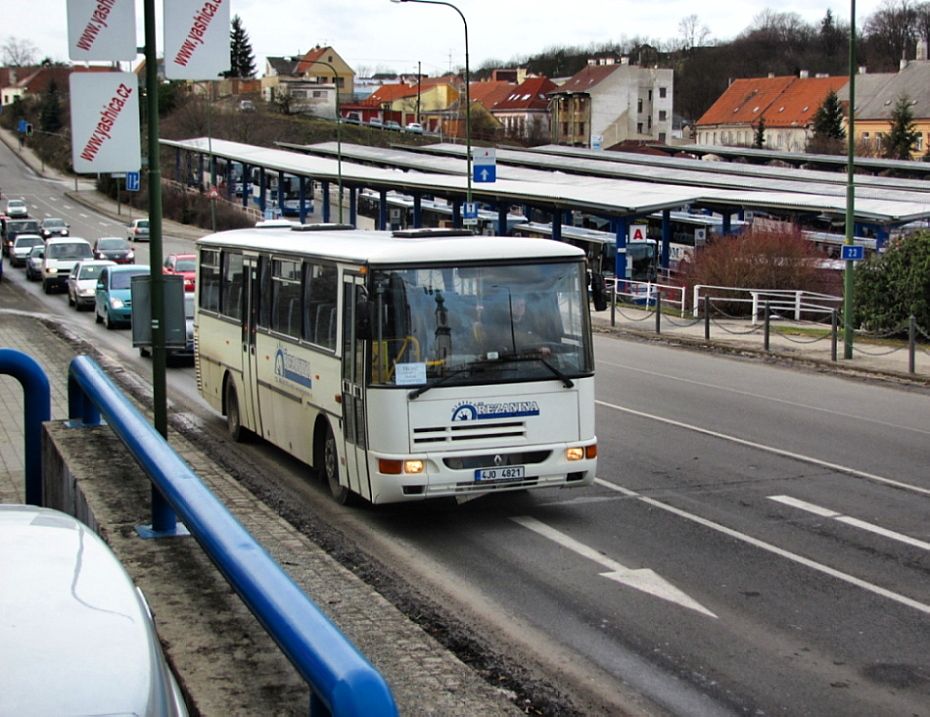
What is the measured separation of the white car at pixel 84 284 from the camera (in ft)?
132

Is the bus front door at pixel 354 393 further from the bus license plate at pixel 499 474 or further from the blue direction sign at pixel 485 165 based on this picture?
the blue direction sign at pixel 485 165

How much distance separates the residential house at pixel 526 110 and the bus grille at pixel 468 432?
532 feet

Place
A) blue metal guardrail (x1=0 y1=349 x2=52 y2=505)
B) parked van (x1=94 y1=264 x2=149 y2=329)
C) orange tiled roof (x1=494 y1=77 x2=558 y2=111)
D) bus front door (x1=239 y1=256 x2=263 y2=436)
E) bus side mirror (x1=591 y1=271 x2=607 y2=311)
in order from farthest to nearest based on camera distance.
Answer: orange tiled roof (x1=494 y1=77 x2=558 y2=111) → parked van (x1=94 y1=264 x2=149 y2=329) → bus front door (x1=239 y1=256 x2=263 y2=436) → bus side mirror (x1=591 y1=271 x2=607 y2=311) → blue metal guardrail (x1=0 y1=349 x2=52 y2=505)

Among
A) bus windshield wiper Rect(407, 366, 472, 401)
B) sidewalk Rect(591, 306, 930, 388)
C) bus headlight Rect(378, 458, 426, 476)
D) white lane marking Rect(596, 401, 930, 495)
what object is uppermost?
bus windshield wiper Rect(407, 366, 472, 401)

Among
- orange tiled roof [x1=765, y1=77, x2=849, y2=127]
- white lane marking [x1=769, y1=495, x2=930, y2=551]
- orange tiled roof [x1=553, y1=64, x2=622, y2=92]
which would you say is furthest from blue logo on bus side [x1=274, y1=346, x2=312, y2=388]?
orange tiled roof [x1=553, y1=64, x2=622, y2=92]

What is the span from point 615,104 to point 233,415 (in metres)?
144

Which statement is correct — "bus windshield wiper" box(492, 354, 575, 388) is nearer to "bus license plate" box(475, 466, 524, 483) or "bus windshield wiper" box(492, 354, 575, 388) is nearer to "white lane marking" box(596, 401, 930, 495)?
"bus license plate" box(475, 466, 524, 483)

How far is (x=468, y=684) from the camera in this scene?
6.54 m

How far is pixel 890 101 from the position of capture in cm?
12762

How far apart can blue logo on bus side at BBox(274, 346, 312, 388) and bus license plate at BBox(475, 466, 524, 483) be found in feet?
8.22

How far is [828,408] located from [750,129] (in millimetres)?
138632

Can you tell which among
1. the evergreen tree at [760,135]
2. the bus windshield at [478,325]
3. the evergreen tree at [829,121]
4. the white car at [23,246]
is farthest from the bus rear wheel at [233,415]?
the evergreen tree at [760,135]

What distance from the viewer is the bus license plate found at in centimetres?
1161

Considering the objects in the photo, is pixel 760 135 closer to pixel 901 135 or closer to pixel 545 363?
pixel 901 135
